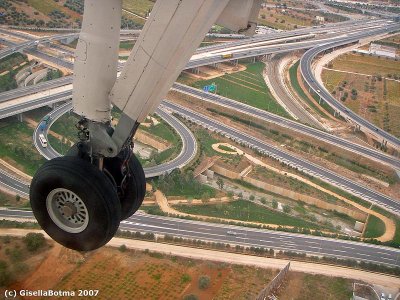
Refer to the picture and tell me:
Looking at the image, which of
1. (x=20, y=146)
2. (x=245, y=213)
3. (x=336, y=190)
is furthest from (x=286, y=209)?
(x=20, y=146)

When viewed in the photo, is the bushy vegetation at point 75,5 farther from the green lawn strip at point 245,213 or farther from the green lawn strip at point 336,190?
the green lawn strip at point 245,213

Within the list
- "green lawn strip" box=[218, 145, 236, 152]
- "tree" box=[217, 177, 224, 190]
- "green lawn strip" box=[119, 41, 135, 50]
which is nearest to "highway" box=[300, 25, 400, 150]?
"green lawn strip" box=[218, 145, 236, 152]

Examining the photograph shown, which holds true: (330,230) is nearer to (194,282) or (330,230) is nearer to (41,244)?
(194,282)

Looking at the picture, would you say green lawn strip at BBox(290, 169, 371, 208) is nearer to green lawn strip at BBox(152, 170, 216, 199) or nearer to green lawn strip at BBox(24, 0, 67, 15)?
green lawn strip at BBox(152, 170, 216, 199)

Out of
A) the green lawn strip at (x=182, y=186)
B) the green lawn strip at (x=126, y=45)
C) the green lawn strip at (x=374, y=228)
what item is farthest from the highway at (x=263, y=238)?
the green lawn strip at (x=126, y=45)

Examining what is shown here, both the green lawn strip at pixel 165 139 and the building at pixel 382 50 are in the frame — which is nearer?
the green lawn strip at pixel 165 139

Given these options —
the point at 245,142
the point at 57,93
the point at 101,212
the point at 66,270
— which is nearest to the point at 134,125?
the point at 101,212
